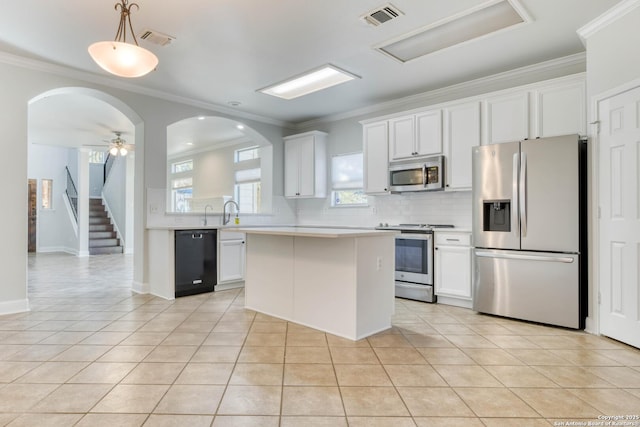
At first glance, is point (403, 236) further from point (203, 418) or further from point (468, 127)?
point (203, 418)

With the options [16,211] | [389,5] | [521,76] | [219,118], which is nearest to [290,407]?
[389,5]

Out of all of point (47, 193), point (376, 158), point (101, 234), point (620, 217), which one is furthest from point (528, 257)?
point (47, 193)

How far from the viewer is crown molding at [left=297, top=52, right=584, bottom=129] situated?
3.96 meters

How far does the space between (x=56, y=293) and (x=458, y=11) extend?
5686 mm

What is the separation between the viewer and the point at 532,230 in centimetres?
360

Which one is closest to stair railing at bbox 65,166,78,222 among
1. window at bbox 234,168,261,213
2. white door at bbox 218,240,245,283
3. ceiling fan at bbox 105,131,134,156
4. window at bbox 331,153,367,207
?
ceiling fan at bbox 105,131,134,156

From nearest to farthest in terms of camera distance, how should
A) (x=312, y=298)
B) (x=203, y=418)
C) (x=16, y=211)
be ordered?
(x=203, y=418) → (x=312, y=298) → (x=16, y=211)

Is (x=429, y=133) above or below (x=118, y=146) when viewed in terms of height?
below

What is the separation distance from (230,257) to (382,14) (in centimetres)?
365

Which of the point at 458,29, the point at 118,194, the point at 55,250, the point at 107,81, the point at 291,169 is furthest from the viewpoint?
the point at 118,194

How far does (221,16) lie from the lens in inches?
123

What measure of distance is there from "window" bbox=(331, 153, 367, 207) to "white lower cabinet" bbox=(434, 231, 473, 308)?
5.79ft

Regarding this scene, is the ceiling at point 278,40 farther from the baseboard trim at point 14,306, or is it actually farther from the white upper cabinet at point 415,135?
the baseboard trim at point 14,306

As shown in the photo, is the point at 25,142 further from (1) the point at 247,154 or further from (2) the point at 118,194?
(2) the point at 118,194
